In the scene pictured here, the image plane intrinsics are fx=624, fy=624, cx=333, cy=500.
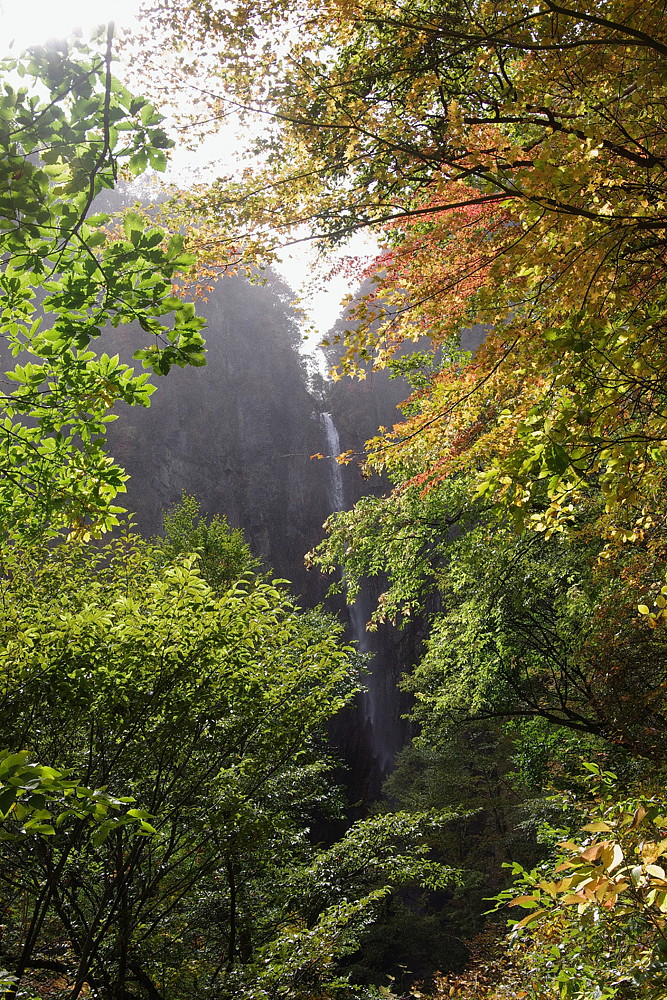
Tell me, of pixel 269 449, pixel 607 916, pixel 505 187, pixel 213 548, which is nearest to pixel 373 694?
pixel 269 449

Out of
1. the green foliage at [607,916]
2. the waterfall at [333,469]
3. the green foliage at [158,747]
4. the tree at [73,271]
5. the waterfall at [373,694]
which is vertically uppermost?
the waterfall at [333,469]

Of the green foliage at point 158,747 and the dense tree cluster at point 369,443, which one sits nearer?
the dense tree cluster at point 369,443

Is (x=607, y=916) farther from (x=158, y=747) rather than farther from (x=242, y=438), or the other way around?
(x=242, y=438)

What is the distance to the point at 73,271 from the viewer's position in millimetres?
2611

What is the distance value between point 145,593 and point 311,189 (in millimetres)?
3354

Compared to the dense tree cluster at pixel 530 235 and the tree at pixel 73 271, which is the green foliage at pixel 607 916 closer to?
the dense tree cluster at pixel 530 235

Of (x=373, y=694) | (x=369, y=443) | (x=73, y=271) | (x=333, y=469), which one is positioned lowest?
(x=73, y=271)

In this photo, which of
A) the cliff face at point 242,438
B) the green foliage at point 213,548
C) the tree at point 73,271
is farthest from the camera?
the cliff face at point 242,438

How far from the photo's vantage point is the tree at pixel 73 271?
80.6 inches

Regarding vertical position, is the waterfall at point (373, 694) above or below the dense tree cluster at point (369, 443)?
above

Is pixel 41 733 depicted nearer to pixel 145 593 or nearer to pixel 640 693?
pixel 145 593

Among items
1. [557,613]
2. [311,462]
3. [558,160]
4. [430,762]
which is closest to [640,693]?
[557,613]

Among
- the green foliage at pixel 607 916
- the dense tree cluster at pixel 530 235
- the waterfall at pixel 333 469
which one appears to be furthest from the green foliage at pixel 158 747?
the waterfall at pixel 333 469

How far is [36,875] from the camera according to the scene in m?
4.39
